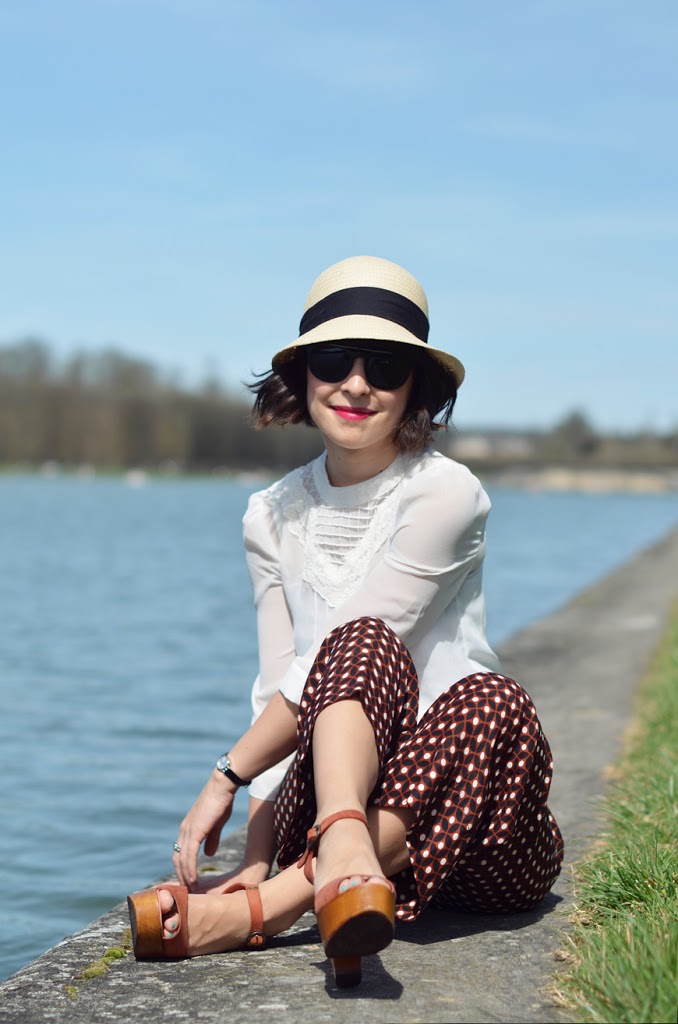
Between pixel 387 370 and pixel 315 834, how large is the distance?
1001 mm

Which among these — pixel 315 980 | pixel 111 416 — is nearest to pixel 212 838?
pixel 315 980

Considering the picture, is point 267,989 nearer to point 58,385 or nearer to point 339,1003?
point 339,1003

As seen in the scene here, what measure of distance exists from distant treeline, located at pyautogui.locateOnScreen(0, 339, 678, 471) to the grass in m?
103

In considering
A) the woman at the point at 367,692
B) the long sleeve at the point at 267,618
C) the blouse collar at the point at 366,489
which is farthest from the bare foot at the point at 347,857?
the blouse collar at the point at 366,489

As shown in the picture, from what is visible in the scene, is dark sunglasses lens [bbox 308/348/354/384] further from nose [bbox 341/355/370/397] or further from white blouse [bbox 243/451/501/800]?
white blouse [bbox 243/451/501/800]

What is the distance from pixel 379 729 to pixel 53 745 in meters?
5.18

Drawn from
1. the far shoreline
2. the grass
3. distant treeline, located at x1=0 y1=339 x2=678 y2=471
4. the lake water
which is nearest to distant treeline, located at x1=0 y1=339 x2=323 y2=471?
distant treeline, located at x1=0 y1=339 x2=678 y2=471

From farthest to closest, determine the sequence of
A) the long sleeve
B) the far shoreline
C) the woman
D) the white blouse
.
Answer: the far shoreline
the long sleeve
the white blouse
the woman

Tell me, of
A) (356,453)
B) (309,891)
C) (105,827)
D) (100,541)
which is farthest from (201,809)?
(100,541)

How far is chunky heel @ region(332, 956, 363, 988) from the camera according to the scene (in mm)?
2391

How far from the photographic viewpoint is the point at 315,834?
2.42m

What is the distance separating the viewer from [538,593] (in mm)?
18516

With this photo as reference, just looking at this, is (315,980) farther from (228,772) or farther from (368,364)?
(368,364)

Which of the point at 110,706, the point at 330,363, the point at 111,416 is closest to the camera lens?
the point at 330,363
